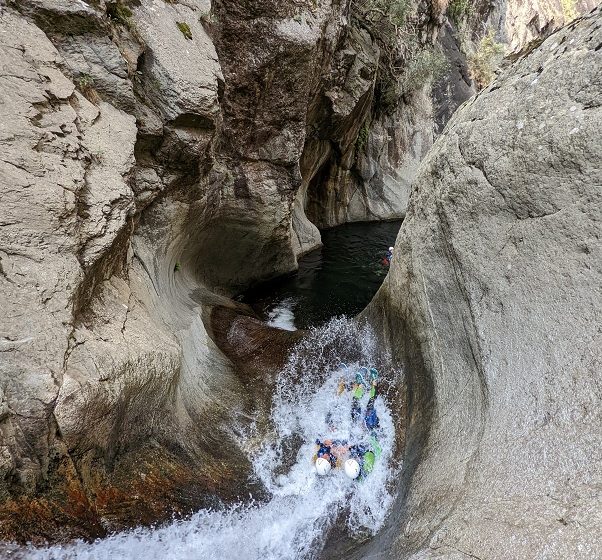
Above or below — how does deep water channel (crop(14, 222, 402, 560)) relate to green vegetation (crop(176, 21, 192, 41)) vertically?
below

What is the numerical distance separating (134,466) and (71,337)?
68.7 inches

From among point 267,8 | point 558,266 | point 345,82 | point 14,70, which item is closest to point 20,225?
point 14,70

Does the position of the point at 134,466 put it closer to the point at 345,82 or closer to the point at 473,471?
the point at 473,471

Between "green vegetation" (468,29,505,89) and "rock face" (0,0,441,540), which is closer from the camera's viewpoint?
"rock face" (0,0,441,540)

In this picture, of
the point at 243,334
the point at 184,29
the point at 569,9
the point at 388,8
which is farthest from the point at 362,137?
the point at 569,9

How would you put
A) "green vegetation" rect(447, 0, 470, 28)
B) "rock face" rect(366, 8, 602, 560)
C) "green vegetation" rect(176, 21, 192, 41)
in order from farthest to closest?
"green vegetation" rect(447, 0, 470, 28)
"green vegetation" rect(176, 21, 192, 41)
"rock face" rect(366, 8, 602, 560)

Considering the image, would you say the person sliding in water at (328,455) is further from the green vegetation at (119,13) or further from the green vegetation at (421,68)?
the green vegetation at (421,68)

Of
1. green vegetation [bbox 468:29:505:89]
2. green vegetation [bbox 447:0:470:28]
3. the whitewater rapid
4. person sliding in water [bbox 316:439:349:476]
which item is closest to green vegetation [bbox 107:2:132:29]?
the whitewater rapid

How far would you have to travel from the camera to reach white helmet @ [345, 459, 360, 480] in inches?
205

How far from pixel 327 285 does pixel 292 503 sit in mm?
9006

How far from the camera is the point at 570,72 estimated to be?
3750mm

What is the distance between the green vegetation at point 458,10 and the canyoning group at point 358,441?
25.4 meters

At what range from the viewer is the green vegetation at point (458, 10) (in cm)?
2305

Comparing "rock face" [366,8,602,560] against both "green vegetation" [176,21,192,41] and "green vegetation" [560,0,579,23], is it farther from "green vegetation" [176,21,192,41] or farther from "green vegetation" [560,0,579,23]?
"green vegetation" [560,0,579,23]
